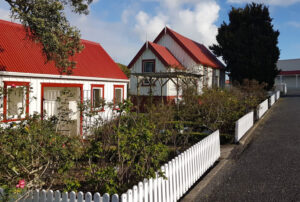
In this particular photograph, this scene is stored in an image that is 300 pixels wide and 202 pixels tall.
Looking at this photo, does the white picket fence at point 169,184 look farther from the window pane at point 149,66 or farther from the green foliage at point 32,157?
the window pane at point 149,66

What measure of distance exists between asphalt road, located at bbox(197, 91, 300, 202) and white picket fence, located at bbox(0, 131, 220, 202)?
460 mm

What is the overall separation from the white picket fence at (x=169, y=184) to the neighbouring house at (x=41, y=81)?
2433mm

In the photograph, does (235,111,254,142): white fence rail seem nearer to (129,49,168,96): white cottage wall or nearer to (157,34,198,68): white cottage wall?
(129,49,168,96): white cottage wall

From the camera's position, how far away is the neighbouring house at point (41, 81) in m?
8.51

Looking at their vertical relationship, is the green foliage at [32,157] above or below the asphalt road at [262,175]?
above

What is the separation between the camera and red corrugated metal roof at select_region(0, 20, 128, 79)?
30.9ft

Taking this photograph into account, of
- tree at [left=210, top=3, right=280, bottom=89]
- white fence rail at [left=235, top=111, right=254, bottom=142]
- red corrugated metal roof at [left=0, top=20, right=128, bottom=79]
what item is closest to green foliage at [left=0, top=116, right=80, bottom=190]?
red corrugated metal roof at [left=0, top=20, right=128, bottom=79]

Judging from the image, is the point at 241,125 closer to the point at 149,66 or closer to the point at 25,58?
the point at 25,58

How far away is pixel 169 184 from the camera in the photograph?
5203 mm

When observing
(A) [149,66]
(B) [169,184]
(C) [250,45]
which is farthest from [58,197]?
(C) [250,45]

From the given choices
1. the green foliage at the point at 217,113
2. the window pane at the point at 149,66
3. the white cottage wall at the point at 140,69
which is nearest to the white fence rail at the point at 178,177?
the green foliage at the point at 217,113

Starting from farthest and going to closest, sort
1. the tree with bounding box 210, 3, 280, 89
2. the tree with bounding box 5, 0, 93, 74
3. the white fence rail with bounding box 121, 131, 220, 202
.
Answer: the tree with bounding box 210, 3, 280, 89, the tree with bounding box 5, 0, 93, 74, the white fence rail with bounding box 121, 131, 220, 202

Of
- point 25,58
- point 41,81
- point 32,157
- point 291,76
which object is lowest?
point 32,157

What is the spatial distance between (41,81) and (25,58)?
112 cm
